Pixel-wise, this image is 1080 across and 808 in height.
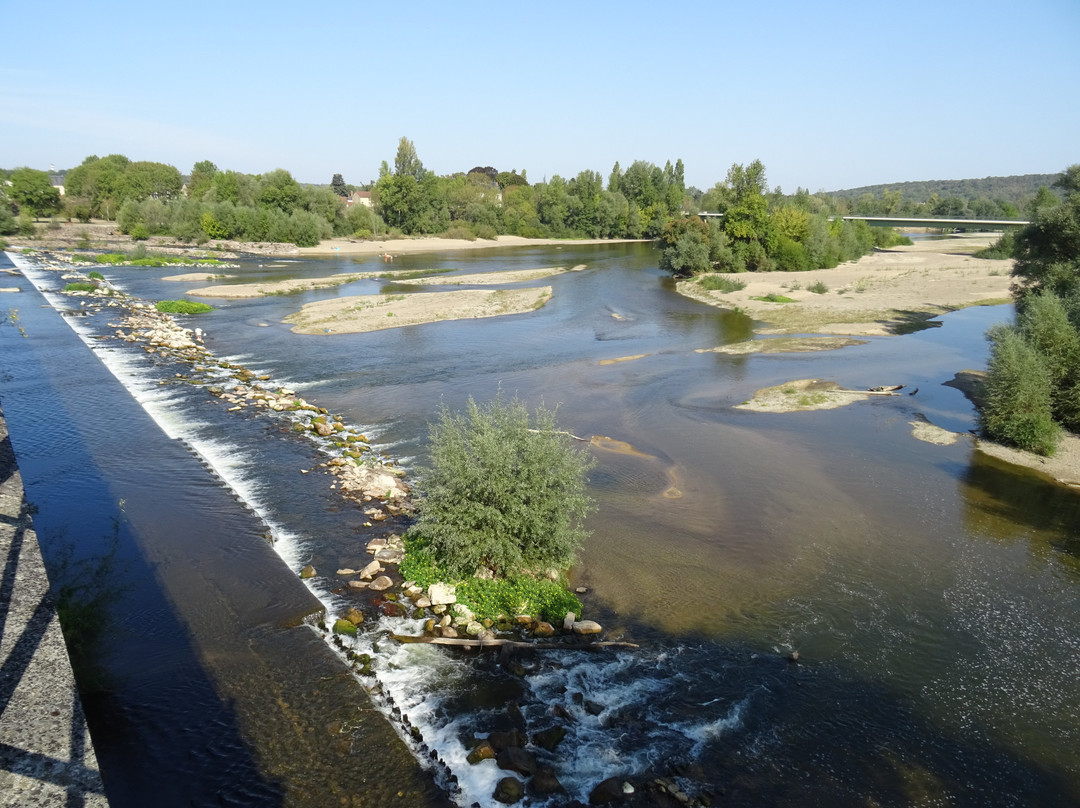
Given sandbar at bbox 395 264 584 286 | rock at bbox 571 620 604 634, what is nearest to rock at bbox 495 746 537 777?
rock at bbox 571 620 604 634

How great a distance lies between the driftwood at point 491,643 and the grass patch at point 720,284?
5544 centimetres

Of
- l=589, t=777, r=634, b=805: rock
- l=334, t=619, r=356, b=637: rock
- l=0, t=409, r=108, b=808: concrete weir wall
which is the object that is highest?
l=0, t=409, r=108, b=808: concrete weir wall

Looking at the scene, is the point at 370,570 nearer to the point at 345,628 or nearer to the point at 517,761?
the point at 345,628

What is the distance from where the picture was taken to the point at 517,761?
424 inches

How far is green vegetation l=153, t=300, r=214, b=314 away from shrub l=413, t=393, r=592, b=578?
42.3m

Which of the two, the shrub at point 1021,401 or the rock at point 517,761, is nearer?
the rock at point 517,761

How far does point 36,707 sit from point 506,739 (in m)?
6.70

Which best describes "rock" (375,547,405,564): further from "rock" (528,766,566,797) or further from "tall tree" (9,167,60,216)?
"tall tree" (9,167,60,216)

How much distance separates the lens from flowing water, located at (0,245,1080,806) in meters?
11.2

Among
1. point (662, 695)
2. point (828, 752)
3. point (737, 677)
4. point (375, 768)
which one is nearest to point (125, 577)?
point (375, 768)

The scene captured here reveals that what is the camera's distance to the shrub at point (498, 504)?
15359 millimetres

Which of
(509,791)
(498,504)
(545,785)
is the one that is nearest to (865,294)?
(498,504)

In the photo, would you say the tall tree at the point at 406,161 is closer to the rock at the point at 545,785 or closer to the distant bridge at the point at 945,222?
the distant bridge at the point at 945,222

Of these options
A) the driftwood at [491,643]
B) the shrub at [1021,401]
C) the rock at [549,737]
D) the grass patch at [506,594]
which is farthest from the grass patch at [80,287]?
the shrub at [1021,401]
